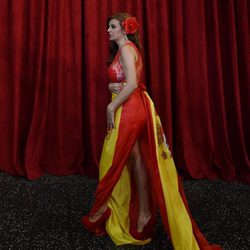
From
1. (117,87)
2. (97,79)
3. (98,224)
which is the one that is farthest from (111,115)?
(97,79)

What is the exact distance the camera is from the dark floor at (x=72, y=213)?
1.75m

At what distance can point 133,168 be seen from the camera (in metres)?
1.76

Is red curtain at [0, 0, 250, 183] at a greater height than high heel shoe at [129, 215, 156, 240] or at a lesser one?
greater

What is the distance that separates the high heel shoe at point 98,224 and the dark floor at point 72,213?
3cm

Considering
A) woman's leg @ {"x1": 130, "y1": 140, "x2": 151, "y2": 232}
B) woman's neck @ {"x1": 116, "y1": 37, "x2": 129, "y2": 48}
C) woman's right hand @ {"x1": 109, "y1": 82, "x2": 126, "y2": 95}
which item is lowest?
woman's leg @ {"x1": 130, "y1": 140, "x2": 151, "y2": 232}

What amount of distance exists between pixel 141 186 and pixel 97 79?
1481 millimetres

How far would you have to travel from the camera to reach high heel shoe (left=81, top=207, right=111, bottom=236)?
69.6 inches

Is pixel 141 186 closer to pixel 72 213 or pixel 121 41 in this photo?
pixel 72 213

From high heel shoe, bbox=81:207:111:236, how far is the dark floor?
0.11ft

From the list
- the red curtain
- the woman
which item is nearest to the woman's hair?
the woman

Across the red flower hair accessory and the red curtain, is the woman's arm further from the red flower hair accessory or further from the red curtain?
the red curtain

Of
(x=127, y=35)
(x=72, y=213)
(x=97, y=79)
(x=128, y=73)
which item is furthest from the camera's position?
(x=97, y=79)

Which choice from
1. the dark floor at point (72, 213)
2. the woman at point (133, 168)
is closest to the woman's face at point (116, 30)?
the woman at point (133, 168)

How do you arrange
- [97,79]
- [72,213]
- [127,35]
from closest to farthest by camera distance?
1. [127,35]
2. [72,213]
3. [97,79]
